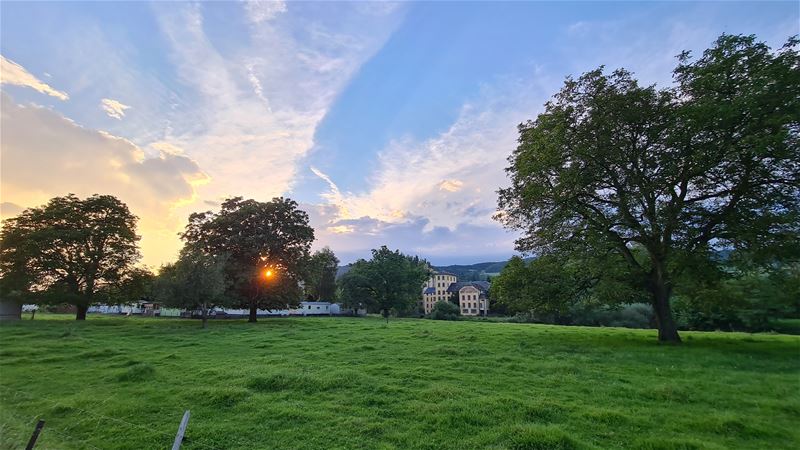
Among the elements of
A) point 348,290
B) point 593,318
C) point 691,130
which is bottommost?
point 593,318

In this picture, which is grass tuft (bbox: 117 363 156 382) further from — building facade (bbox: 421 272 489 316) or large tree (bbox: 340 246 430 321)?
building facade (bbox: 421 272 489 316)

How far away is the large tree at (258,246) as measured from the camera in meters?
42.8

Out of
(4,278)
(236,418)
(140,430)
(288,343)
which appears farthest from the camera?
(4,278)

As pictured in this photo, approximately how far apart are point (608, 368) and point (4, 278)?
49.8 m

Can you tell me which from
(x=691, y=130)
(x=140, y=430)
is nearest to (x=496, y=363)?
(x=140, y=430)

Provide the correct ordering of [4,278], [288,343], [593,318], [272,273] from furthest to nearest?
1. [593,318]
2. [272,273]
3. [4,278]
4. [288,343]

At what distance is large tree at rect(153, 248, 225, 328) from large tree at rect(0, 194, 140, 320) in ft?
29.7

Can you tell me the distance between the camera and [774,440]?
739 centimetres

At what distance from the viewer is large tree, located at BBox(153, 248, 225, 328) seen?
34.9 meters

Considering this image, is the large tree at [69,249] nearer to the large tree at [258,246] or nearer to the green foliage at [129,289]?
the green foliage at [129,289]

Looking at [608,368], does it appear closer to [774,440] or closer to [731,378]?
[731,378]

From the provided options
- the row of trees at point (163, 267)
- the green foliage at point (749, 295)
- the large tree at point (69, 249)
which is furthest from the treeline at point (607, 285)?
the large tree at point (69, 249)

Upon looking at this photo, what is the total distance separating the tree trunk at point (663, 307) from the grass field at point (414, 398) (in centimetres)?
223

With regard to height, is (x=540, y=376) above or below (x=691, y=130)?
below
